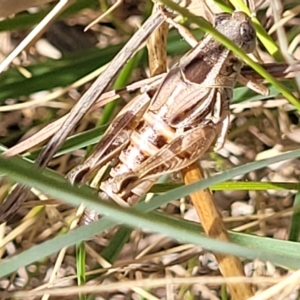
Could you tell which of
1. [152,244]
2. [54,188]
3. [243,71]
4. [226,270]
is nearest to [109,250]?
[152,244]

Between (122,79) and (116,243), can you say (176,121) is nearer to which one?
(122,79)

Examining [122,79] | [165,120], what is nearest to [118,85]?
[122,79]

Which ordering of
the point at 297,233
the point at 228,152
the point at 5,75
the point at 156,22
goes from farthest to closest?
1. the point at 228,152
2. the point at 5,75
3. the point at 297,233
4. the point at 156,22

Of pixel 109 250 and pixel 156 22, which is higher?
pixel 156 22

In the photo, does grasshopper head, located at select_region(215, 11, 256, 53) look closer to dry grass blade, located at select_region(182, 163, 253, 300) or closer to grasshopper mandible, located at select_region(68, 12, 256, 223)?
grasshopper mandible, located at select_region(68, 12, 256, 223)

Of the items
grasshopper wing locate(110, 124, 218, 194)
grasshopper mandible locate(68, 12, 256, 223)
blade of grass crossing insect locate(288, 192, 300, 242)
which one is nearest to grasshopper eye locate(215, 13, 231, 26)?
grasshopper mandible locate(68, 12, 256, 223)

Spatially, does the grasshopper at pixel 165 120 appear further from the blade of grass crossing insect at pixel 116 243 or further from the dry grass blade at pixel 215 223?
the blade of grass crossing insect at pixel 116 243

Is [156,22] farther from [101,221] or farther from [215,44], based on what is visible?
[101,221]

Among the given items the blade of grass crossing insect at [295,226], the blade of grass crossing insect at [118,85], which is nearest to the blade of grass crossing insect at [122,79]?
the blade of grass crossing insect at [118,85]
